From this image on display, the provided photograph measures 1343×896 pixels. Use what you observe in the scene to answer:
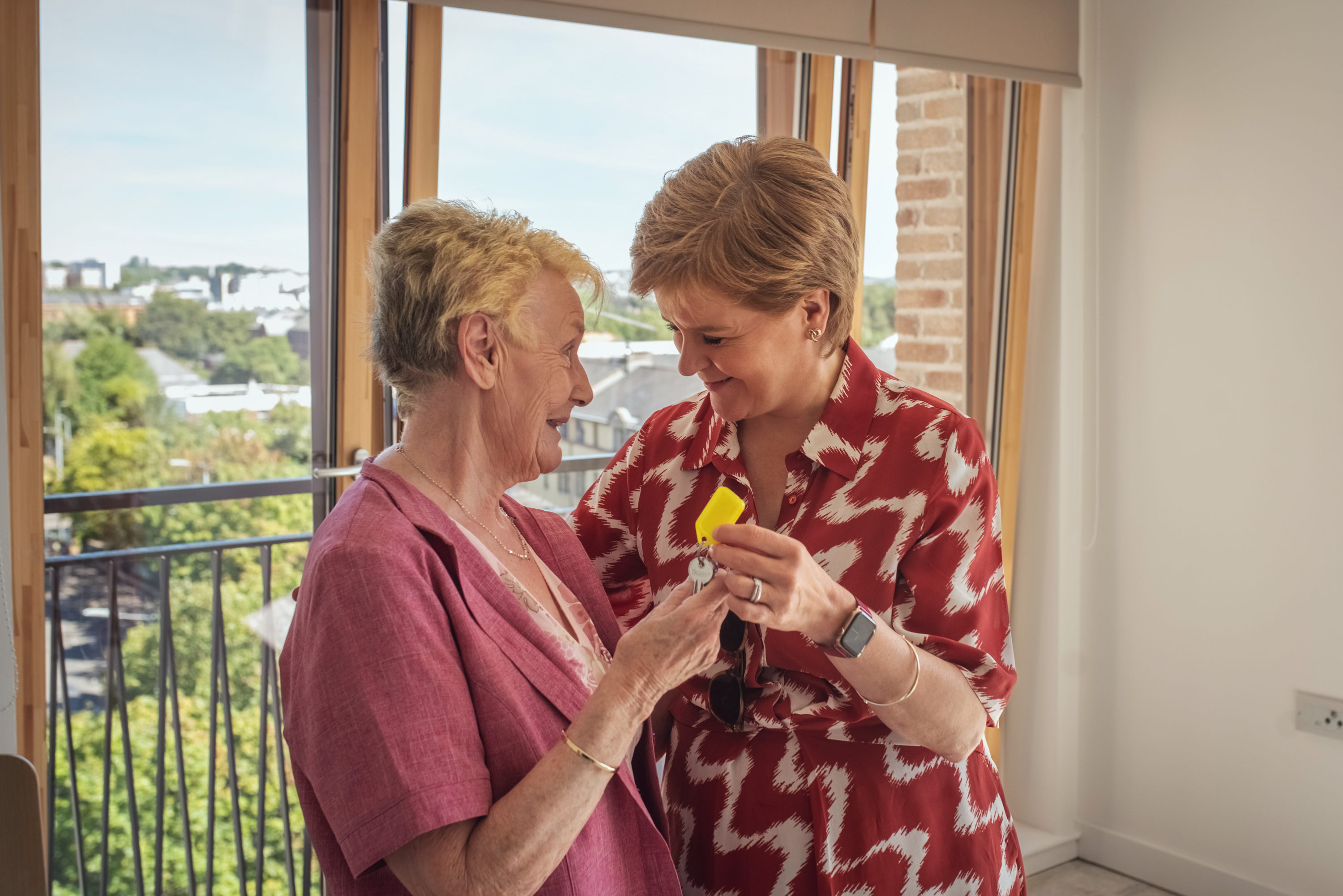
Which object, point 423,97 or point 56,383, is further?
point 423,97

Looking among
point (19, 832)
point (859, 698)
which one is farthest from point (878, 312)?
point (19, 832)

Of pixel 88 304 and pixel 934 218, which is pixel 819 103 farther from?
pixel 88 304

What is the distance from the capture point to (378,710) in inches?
37.7

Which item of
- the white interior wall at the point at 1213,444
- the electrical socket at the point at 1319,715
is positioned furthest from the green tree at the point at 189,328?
the electrical socket at the point at 1319,715

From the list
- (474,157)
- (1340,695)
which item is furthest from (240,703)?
(1340,695)

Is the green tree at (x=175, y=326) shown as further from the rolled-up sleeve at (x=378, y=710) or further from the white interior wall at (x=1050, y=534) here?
the white interior wall at (x=1050, y=534)

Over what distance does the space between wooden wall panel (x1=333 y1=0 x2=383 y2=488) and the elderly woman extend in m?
1.12

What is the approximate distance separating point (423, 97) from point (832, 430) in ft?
4.86

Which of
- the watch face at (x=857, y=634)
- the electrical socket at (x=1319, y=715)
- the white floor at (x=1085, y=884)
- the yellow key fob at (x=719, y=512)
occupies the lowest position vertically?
the white floor at (x=1085, y=884)

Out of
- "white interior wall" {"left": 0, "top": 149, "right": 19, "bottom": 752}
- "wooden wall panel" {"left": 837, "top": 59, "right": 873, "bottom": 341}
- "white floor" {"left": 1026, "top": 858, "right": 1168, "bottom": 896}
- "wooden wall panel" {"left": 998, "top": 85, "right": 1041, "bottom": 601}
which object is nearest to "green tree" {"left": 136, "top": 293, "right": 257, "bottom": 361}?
"white interior wall" {"left": 0, "top": 149, "right": 19, "bottom": 752}

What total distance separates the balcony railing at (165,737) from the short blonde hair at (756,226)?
4.46 feet

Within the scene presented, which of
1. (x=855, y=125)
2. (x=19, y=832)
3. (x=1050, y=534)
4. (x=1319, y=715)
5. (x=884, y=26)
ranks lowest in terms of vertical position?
(x=1319, y=715)

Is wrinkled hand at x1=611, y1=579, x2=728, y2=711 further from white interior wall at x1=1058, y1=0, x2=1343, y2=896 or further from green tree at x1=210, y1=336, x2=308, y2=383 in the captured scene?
white interior wall at x1=1058, y1=0, x2=1343, y2=896

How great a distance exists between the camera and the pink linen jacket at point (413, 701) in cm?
95
